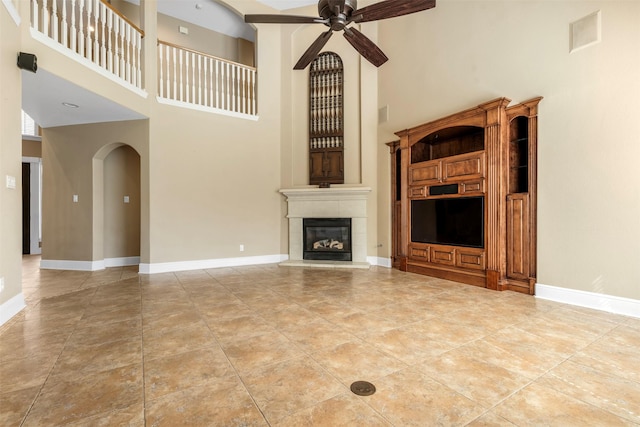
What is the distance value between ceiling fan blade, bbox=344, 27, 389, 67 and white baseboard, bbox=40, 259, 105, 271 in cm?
564

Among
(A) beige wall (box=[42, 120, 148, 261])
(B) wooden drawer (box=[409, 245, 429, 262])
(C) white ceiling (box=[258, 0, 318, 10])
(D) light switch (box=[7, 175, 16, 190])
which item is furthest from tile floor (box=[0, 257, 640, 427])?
(C) white ceiling (box=[258, 0, 318, 10])

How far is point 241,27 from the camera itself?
702cm

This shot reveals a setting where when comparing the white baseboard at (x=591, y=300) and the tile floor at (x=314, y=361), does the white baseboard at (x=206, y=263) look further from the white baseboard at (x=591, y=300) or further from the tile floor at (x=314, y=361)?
the white baseboard at (x=591, y=300)

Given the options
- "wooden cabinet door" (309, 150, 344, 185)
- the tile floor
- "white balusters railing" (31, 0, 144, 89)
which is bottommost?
the tile floor

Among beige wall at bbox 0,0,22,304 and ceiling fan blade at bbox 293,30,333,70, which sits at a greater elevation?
ceiling fan blade at bbox 293,30,333,70

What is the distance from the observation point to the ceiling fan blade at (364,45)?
11.4 ft

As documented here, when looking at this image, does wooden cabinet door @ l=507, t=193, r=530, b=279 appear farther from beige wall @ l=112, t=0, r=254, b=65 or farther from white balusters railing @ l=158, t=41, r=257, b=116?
beige wall @ l=112, t=0, r=254, b=65

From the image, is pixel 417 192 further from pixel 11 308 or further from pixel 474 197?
pixel 11 308

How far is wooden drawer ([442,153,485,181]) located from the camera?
162 inches

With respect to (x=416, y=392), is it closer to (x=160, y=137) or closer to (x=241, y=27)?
(x=160, y=137)

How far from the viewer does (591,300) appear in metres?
3.18

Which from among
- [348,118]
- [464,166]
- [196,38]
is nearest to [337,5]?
[464,166]

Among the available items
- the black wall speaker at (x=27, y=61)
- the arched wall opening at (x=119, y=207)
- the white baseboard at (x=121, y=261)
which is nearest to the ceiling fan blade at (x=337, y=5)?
the black wall speaker at (x=27, y=61)

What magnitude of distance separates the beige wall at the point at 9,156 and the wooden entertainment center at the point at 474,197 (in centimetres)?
496
